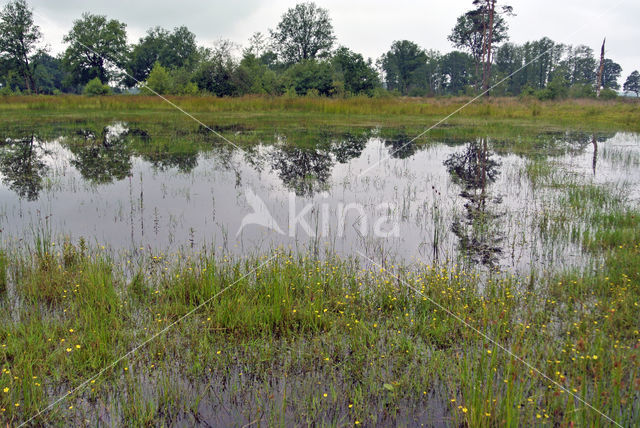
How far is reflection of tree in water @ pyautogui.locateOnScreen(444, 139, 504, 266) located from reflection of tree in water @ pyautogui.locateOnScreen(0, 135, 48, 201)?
7.67 m

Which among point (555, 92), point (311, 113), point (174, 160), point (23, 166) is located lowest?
point (23, 166)

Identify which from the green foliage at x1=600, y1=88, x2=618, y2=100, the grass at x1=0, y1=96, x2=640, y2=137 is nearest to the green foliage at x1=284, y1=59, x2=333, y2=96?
the grass at x1=0, y1=96, x2=640, y2=137

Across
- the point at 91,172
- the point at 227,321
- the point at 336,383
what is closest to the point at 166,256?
the point at 227,321

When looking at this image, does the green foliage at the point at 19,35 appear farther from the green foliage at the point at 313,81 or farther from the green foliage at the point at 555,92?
the green foliage at the point at 555,92

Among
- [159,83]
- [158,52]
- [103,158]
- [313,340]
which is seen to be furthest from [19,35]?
[313,340]

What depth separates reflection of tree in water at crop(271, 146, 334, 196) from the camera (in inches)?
388

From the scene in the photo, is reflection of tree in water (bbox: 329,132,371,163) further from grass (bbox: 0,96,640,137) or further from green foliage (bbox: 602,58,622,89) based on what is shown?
green foliage (bbox: 602,58,622,89)

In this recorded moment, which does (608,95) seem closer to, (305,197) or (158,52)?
(305,197)

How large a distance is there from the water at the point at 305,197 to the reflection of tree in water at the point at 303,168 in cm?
3

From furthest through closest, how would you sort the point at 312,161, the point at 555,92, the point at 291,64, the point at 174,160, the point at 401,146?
the point at 291,64 → the point at 555,92 → the point at 401,146 → the point at 174,160 → the point at 312,161

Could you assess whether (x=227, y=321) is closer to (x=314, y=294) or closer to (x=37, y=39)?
(x=314, y=294)

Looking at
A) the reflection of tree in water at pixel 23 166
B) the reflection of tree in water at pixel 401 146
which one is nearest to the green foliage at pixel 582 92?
the reflection of tree in water at pixel 401 146

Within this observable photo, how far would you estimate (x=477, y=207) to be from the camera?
837cm

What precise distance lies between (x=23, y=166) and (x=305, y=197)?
24.8 feet
